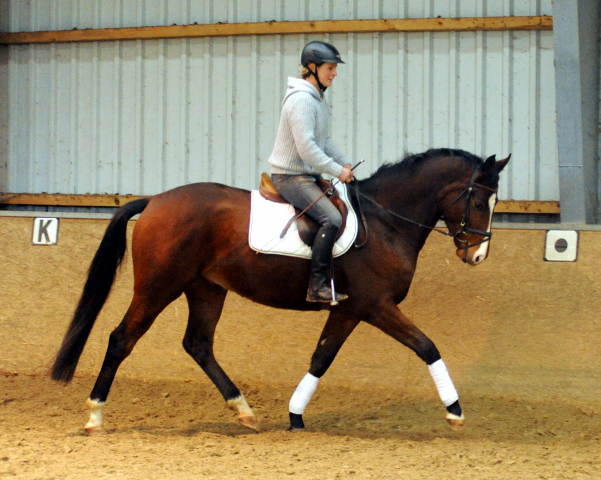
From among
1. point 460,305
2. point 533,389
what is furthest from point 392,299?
point 533,389

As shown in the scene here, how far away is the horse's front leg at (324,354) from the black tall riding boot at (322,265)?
39 cm

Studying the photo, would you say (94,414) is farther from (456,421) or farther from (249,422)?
(456,421)

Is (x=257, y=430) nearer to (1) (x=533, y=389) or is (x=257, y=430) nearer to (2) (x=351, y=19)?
(1) (x=533, y=389)

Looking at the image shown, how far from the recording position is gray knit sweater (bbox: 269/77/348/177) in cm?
419

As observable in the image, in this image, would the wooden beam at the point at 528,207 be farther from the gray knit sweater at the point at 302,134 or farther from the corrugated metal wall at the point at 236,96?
the gray knit sweater at the point at 302,134

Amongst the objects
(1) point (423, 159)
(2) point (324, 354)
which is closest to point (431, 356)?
(2) point (324, 354)

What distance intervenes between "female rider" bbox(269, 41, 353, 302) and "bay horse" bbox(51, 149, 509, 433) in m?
0.21

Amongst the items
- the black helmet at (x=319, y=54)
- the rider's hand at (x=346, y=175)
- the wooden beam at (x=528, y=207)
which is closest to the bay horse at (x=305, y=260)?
the rider's hand at (x=346, y=175)

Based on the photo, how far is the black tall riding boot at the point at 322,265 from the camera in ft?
13.6

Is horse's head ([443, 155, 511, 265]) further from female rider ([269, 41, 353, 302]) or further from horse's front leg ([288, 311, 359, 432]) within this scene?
horse's front leg ([288, 311, 359, 432])

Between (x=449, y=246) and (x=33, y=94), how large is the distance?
515 centimetres

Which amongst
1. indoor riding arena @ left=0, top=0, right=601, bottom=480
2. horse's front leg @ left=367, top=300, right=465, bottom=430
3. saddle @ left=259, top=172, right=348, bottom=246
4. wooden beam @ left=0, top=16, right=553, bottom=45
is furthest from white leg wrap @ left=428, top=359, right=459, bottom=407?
wooden beam @ left=0, top=16, right=553, bottom=45

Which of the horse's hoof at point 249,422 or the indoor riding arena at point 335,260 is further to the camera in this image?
the horse's hoof at point 249,422

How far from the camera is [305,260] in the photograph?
433 cm
